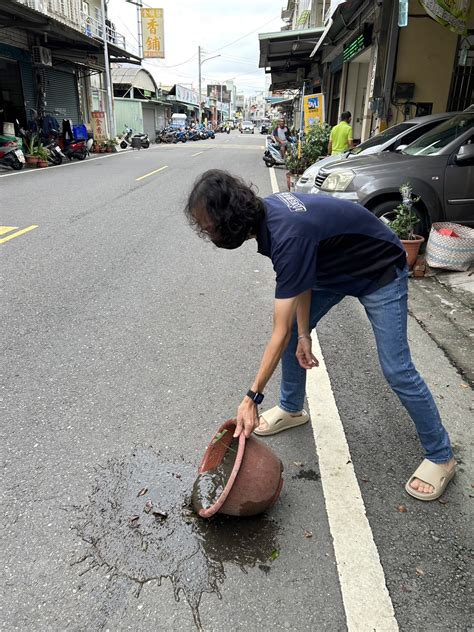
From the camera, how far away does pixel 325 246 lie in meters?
2.12

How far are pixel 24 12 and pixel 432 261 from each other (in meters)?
16.9

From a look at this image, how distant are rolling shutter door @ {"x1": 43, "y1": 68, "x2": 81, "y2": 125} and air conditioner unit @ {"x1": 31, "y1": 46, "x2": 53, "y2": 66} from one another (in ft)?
2.45

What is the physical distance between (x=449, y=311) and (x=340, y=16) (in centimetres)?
1081

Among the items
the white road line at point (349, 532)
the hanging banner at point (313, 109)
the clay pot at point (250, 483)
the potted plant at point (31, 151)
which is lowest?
the white road line at point (349, 532)

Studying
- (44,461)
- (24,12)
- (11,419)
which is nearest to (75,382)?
(11,419)

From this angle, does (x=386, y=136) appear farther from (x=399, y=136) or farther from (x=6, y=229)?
(x=6, y=229)

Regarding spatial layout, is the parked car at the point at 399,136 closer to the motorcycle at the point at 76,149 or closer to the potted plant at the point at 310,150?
the potted plant at the point at 310,150

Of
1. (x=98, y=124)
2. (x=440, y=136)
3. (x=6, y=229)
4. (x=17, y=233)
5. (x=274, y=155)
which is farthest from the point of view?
(x=98, y=124)

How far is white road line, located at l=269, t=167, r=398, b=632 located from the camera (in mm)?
1826

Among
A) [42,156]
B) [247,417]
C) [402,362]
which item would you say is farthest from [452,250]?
[42,156]

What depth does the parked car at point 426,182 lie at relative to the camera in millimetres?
6309

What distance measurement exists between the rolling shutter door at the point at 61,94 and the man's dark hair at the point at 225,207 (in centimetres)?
2334

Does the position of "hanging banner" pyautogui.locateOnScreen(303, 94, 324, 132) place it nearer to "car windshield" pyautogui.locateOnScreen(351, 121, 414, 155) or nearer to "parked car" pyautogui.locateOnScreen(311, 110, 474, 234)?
"car windshield" pyautogui.locateOnScreen(351, 121, 414, 155)

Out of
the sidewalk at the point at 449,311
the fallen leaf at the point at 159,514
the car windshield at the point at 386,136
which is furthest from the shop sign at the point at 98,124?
→ the fallen leaf at the point at 159,514
